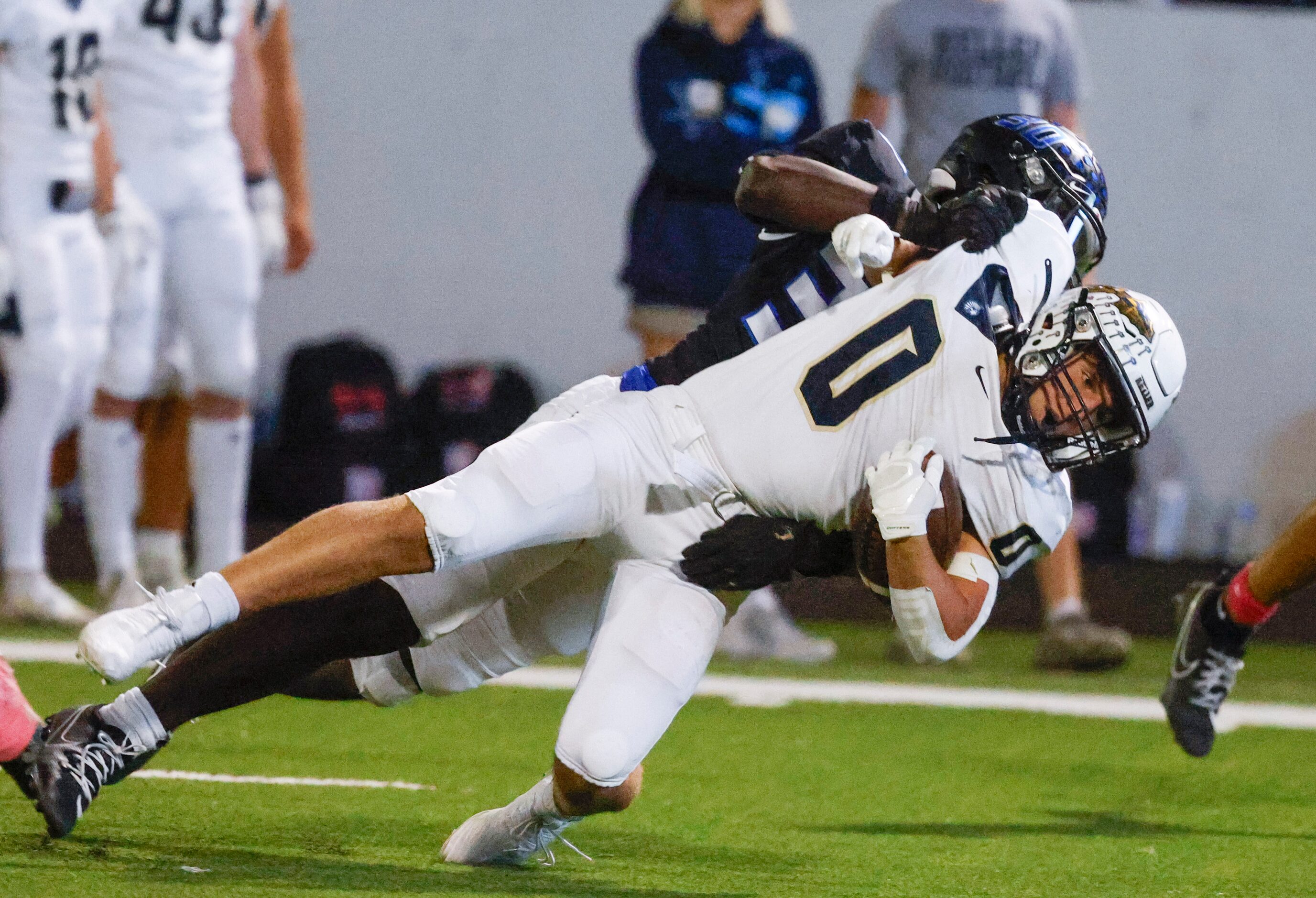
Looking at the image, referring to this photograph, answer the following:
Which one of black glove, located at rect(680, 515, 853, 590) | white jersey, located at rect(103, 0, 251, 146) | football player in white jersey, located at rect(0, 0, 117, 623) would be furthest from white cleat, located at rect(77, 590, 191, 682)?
white jersey, located at rect(103, 0, 251, 146)

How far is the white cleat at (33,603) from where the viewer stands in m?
5.20

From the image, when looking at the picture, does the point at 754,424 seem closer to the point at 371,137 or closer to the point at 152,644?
the point at 152,644

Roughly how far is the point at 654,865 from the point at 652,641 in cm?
39

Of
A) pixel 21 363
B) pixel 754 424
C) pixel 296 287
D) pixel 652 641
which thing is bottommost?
pixel 296 287

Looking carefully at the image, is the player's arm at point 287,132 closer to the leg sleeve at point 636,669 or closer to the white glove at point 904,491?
A: the leg sleeve at point 636,669

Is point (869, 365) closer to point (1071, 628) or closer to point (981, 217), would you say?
point (981, 217)

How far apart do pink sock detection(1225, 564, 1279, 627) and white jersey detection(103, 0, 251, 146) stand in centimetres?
304

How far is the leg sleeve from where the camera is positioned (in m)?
2.68

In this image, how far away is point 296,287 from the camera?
760 centimetres

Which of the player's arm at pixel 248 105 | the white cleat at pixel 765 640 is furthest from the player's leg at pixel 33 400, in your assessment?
the white cleat at pixel 765 640

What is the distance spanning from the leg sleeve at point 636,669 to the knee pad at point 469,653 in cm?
21

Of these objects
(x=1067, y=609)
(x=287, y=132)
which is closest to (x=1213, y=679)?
(x=1067, y=609)

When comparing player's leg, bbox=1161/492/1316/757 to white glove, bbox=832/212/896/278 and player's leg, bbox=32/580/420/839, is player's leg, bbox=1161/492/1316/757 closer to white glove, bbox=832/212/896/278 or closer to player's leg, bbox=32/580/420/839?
white glove, bbox=832/212/896/278

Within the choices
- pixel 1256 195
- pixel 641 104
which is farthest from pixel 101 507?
pixel 1256 195
